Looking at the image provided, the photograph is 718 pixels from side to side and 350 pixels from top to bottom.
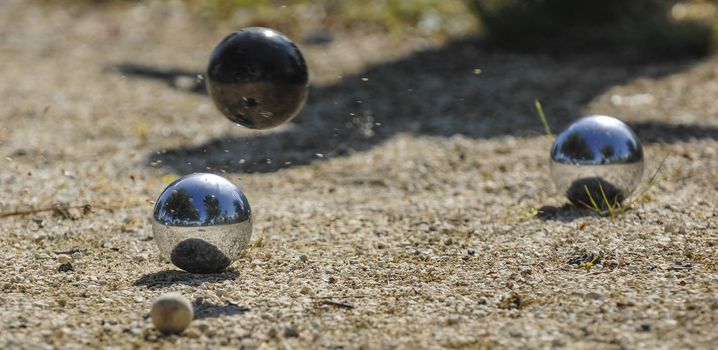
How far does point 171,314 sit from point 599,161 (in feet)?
9.70

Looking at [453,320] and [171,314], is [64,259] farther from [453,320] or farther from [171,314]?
[453,320]

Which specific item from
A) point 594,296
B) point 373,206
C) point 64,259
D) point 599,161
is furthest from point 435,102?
point 594,296

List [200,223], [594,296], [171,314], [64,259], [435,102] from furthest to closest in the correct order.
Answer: [435,102], [64,259], [200,223], [594,296], [171,314]

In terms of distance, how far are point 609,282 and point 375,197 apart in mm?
2458

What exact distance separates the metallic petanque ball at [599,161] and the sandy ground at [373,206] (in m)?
0.17

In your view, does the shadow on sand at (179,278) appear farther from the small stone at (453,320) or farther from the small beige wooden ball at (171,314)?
the small stone at (453,320)

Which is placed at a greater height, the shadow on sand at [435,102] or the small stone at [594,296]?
the small stone at [594,296]

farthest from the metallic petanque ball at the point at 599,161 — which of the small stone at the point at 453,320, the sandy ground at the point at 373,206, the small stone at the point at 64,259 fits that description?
the small stone at the point at 64,259

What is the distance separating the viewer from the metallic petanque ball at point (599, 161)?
587 centimetres

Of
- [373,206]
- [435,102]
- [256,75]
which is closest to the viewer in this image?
[256,75]

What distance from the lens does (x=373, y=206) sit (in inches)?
255

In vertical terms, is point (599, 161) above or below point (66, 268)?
above

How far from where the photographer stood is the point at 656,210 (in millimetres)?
5926

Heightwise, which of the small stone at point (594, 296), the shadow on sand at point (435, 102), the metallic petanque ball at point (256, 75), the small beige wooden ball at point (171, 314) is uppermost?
the metallic petanque ball at point (256, 75)
